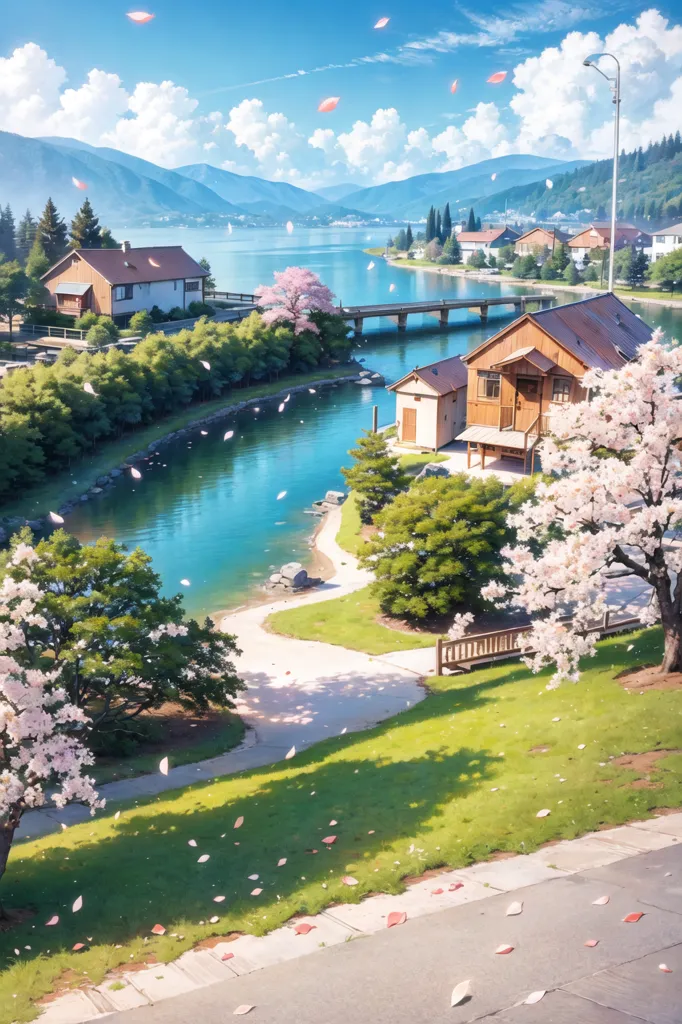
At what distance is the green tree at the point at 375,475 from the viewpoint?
3944 cm

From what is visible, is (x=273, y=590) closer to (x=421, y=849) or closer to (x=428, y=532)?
(x=428, y=532)

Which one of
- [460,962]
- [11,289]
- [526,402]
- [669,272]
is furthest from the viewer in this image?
[669,272]

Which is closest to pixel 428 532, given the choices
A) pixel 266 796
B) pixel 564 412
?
pixel 564 412

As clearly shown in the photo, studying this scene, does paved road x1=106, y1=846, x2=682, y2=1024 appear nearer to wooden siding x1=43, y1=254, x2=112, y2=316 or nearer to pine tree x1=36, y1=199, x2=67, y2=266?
wooden siding x1=43, y1=254, x2=112, y2=316

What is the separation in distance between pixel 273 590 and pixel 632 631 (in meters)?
13.9

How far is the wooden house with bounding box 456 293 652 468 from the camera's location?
42.3 metres

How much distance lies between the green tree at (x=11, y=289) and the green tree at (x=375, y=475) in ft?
140

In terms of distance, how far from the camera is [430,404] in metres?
48.2

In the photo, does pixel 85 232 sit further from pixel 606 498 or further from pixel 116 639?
pixel 606 498

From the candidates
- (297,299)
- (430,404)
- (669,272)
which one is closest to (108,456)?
(430,404)

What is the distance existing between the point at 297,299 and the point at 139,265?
47.4 ft

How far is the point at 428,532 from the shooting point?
94.8 feet

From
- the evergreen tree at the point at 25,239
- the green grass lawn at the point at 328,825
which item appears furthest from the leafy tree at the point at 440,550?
the evergreen tree at the point at 25,239

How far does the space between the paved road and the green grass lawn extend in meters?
1.35
